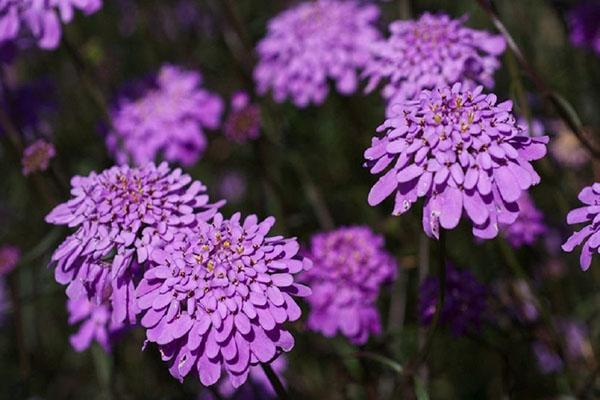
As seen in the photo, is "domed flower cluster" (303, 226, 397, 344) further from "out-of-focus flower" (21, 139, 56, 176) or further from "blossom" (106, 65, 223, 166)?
"blossom" (106, 65, 223, 166)

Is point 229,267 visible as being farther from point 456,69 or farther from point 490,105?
point 456,69

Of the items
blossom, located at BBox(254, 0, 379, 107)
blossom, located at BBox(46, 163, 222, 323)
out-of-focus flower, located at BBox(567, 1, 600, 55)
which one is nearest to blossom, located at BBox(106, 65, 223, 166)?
blossom, located at BBox(254, 0, 379, 107)

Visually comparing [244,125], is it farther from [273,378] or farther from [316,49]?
[273,378]

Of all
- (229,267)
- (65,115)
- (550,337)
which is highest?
(229,267)

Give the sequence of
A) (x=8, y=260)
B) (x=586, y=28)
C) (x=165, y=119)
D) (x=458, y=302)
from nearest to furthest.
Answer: (x=458, y=302), (x=8, y=260), (x=586, y=28), (x=165, y=119)

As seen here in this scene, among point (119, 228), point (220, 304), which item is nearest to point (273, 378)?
point (220, 304)

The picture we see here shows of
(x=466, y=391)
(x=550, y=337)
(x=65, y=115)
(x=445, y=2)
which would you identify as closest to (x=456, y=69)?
(x=550, y=337)

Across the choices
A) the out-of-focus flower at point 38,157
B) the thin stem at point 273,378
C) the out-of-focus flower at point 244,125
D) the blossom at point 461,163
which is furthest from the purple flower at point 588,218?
the out-of-focus flower at point 38,157

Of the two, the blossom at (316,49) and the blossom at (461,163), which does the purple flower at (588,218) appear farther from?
the blossom at (316,49)
